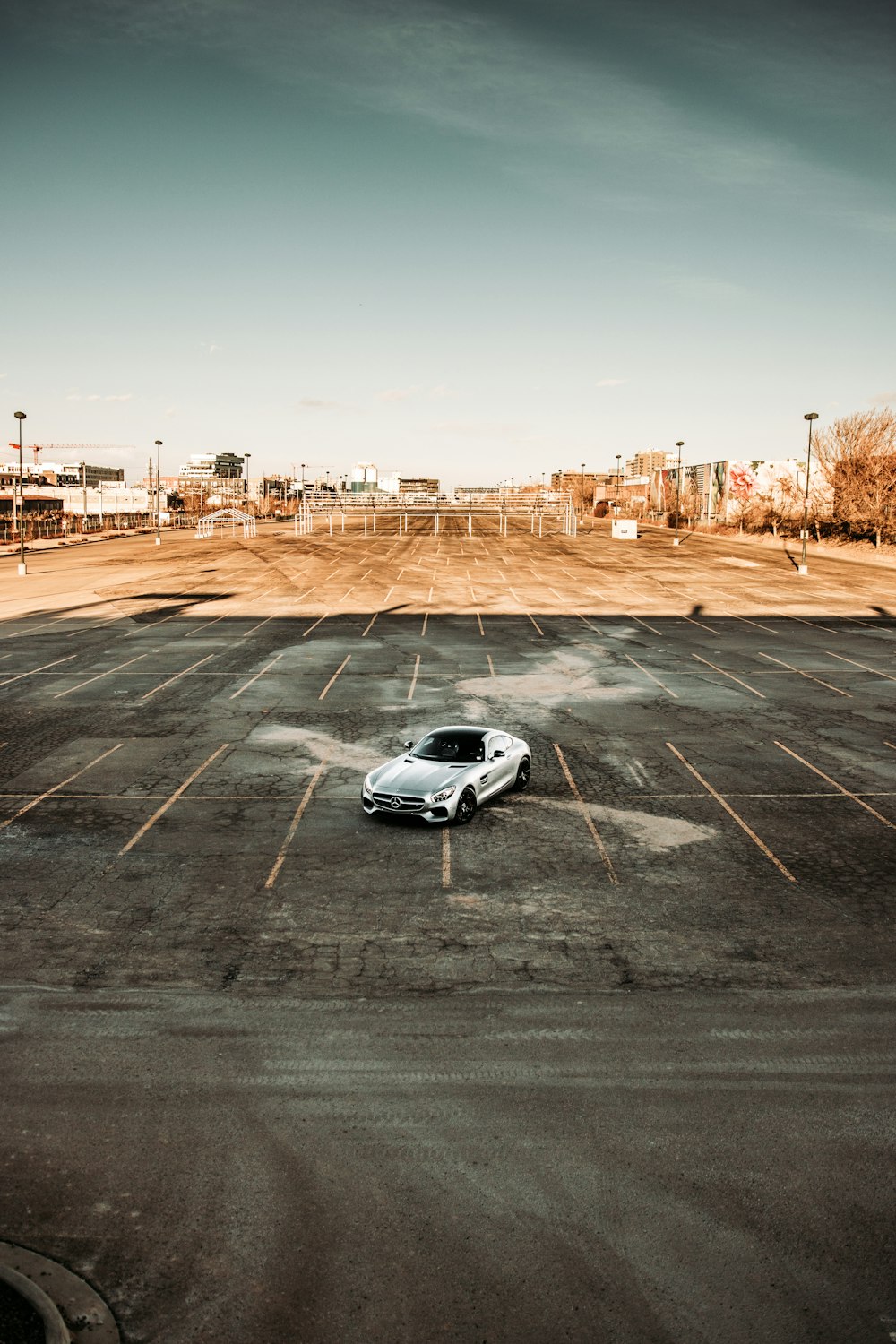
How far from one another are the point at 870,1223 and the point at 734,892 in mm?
7116

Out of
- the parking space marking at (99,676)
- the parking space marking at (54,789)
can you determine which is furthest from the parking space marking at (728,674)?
the parking space marking at (99,676)

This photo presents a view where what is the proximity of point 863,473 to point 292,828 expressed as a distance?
239 feet

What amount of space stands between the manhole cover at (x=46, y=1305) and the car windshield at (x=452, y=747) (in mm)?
11827

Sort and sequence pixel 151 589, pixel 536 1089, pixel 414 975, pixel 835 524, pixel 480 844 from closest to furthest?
1. pixel 536 1089
2. pixel 414 975
3. pixel 480 844
4. pixel 151 589
5. pixel 835 524

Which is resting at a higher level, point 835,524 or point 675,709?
point 835,524

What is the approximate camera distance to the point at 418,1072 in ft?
32.1

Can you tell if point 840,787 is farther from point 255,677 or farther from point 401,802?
point 255,677

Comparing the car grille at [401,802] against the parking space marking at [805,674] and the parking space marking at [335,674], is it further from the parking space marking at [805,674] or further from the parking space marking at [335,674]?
the parking space marking at [805,674]

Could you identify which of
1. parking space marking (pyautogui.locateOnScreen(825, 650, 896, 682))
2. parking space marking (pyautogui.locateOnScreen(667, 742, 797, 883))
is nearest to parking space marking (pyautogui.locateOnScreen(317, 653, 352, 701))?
parking space marking (pyautogui.locateOnScreen(667, 742, 797, 883))

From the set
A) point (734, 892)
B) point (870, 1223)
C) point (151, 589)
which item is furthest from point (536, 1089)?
point (151, 589)

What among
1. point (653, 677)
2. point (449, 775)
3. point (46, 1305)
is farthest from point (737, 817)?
point (46, 1305)

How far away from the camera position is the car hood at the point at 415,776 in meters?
17.3

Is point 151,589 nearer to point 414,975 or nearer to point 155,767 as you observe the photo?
point 155,767

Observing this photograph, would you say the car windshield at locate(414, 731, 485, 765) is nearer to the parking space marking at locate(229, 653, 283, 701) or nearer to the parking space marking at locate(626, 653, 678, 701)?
the parking space marking at locate(229, 653, 283, 701)
